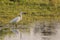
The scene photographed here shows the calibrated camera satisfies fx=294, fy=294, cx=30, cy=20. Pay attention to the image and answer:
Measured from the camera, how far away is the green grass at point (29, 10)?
9.51m

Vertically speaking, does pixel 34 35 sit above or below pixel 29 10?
below

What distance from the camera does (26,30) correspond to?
793 centimetres

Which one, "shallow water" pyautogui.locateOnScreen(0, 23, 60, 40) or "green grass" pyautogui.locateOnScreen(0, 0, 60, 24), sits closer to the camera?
"shallow water" pyautogui.locateOnScreen(0, 23, 60, 40)

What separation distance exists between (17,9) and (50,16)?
1.19 m

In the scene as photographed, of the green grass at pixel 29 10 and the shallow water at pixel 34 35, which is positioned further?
the green grass at pixel 29 10

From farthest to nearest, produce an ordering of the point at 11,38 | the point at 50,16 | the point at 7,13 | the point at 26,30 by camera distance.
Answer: the point at 50,16 → the point at 7,13 → the point at 26,30 → the point at 11,38

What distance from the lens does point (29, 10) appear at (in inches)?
403

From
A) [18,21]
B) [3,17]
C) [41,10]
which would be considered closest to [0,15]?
[3,17]

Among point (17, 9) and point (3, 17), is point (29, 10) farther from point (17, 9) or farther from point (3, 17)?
point (3, 17)

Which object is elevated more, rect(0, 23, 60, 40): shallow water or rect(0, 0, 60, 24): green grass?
rect(0, 0, 60, 24): green grass

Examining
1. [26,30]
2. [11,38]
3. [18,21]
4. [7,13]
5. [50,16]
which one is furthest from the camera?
[50,16]

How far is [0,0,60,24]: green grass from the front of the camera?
9508 mm

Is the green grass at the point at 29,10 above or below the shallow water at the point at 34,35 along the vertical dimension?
above

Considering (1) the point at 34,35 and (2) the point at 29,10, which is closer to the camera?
(1) the point at 34,35
